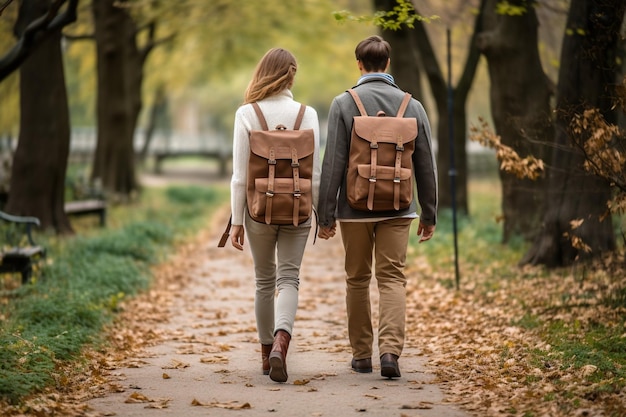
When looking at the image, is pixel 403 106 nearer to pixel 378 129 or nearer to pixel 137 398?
pixel 378 129

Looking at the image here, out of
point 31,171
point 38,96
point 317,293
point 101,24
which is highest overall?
point 101,24

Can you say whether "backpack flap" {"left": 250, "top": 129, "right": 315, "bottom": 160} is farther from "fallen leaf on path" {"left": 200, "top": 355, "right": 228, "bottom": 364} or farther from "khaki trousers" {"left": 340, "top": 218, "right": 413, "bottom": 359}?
"fallen leaf on path" {"left": 200, "top": 355, "right": 228, "bottom": 364}

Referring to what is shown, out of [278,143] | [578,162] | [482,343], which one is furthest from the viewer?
[578,162]

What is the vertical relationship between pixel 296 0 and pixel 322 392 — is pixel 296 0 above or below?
above

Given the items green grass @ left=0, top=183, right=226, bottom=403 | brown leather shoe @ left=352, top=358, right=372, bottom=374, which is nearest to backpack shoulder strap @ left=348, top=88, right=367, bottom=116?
brown leather shoe @ left=352, top=358, right=372, bottom=374

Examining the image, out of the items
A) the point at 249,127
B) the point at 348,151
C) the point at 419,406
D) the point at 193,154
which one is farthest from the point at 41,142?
the point at 193,154

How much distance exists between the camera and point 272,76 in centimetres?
573

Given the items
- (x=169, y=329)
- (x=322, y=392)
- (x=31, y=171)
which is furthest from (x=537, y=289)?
(x=31, y=171)

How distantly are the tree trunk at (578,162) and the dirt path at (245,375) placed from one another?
242 centimetres

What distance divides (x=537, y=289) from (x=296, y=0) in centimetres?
1597

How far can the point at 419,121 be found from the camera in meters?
5.78

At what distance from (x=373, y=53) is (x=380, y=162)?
707 mm

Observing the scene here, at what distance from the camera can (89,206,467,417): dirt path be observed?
5.09 m

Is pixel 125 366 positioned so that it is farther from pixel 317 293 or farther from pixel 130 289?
pixel 317 293
